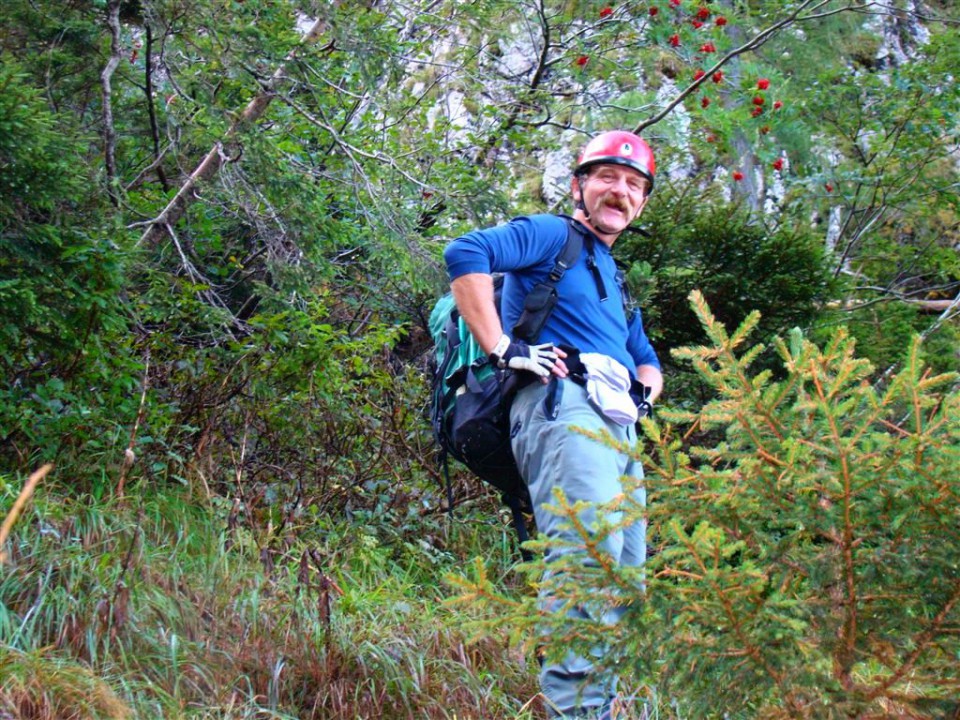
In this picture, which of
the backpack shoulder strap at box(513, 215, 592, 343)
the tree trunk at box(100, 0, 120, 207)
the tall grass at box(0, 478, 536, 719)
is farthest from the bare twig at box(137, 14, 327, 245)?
the backpack shoulder strap at box(513, 215, 592, 343)

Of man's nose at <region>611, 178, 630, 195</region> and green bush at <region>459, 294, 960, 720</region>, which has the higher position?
man's nose at <region>611, 178, 630, 195</region>

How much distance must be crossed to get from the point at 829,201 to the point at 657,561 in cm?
851

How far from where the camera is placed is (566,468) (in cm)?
363

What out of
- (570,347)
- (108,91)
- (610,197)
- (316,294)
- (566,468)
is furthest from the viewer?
(316,294)

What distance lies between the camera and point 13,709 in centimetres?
328

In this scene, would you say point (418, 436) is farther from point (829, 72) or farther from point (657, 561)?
point (829, 72)

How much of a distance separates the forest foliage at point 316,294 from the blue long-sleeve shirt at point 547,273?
57 centimetres

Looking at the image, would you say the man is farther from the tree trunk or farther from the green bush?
the tree trunk

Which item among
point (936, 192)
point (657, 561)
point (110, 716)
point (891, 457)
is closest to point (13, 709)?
point (110, 716)

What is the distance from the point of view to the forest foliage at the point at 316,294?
3959 millimetres

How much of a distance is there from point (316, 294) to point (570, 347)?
3.23m

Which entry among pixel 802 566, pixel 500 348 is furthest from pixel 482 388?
pixel 802 566

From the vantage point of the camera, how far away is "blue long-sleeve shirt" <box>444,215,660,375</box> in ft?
12.5

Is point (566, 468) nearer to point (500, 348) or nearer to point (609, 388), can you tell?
point (609, 388)
